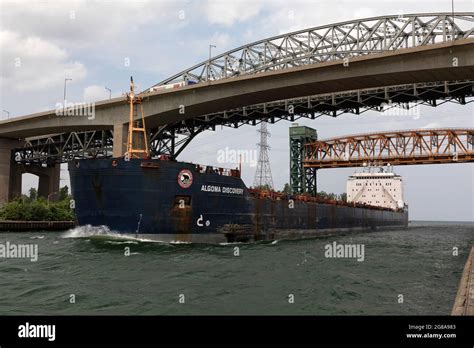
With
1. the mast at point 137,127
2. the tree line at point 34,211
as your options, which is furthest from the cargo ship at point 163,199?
the tree line at point 34,211

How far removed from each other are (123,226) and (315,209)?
784 inches

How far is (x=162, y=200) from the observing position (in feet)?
76.4

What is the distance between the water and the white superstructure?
2179 inches

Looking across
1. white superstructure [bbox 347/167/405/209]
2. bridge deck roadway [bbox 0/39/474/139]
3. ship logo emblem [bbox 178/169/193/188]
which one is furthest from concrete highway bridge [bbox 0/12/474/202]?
white superstructure [bbox 347/167/405/209]

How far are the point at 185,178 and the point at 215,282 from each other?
10822 millimetres

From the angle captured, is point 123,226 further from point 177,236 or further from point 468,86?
point 468,86

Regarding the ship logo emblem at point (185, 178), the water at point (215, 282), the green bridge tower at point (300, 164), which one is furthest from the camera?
the green bridge tower at point (300, 164)

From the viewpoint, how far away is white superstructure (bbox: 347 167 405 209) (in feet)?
250

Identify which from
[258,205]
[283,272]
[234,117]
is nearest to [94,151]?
[234,117]

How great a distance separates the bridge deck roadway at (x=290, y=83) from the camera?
2605 centimetres

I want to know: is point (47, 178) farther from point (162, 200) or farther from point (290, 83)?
point (162, 200)

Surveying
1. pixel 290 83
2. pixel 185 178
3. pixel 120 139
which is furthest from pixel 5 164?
pixel 290 83

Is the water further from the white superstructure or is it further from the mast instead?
the white superstructure

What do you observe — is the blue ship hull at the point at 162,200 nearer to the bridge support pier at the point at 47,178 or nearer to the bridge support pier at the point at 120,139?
the bridge support pier at the point at 120,139
